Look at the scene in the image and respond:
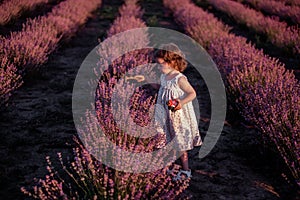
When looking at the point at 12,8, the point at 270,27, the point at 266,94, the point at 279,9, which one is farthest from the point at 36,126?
the point at 279,9

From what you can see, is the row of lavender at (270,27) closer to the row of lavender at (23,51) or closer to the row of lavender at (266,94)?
the row of lavender at (266,94)

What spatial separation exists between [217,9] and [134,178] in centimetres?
1218

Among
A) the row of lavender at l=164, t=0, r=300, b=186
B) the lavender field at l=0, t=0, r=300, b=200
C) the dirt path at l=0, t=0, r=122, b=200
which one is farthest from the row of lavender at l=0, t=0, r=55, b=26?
the row of lavender at l=164, t=0, r=300, b=186

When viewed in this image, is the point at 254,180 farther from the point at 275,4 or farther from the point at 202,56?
the point at 275,4

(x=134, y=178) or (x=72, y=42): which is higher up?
(x=134, y=178)

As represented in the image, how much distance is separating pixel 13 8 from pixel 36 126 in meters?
5.70

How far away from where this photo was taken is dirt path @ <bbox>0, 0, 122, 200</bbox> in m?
3.36

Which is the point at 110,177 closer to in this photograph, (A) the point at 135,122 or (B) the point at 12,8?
(A) the point at 135,122

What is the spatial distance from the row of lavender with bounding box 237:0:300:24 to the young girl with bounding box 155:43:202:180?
7.38m

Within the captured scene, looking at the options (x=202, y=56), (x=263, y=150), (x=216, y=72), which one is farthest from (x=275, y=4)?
(x=263, y=150)

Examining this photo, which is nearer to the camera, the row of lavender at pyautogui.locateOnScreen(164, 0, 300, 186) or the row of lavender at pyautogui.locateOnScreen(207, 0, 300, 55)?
the row of lavender at pyautogui.locateOnScreen(164, 0, 300, 186)

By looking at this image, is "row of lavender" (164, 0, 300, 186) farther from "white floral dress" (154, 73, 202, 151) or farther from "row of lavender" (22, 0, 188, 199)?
"row of lavender" (22, 0, 188, 199)

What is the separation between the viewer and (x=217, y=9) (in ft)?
45.2

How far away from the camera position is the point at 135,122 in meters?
3.00
